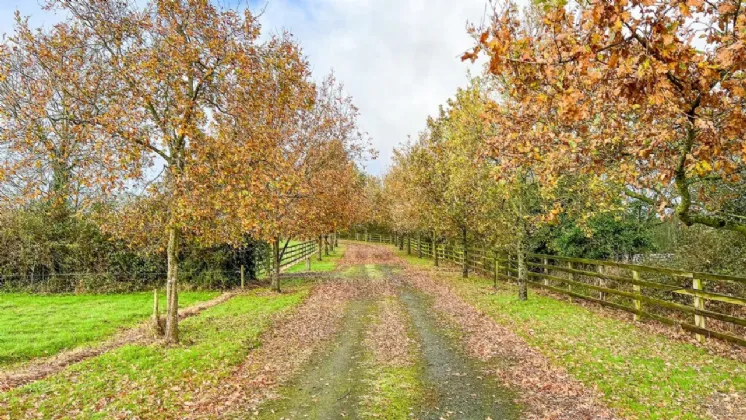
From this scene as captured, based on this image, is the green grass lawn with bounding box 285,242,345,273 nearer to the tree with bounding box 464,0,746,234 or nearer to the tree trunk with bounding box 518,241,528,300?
the tree trunk with bounding box 518,241,528,300

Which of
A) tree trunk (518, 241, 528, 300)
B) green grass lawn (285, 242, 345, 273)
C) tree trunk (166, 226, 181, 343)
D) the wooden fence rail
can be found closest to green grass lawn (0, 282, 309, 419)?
tree trunk (166, 226, 181, 343)

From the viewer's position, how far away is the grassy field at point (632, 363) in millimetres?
6324

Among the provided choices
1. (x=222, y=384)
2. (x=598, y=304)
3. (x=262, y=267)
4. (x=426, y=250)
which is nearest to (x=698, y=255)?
(x=598, y=304)

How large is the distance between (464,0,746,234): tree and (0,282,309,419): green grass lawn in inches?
257

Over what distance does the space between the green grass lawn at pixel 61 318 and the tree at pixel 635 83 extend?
11518 millimetres

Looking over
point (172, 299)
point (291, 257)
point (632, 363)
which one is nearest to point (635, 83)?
point (632, 363)

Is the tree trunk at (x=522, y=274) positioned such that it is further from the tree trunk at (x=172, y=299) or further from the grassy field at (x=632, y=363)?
the tree trunk at (x=172, y=299)

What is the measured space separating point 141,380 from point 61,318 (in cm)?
812

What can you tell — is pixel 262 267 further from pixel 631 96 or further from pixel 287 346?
pixel 631 96

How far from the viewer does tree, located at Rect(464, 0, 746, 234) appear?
3.66 meters

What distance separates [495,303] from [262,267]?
45.4ft

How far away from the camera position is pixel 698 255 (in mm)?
12539

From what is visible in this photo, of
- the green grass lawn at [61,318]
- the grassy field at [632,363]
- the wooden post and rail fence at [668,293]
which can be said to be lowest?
the green grass lawn at [61,318]

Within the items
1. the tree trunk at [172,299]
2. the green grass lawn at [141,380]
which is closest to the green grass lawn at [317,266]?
the green grass lawn at [141,380]
